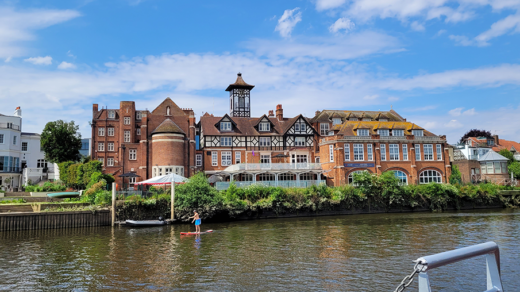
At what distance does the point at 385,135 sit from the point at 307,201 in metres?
18.2

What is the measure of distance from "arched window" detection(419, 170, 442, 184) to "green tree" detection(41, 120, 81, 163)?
49.5m

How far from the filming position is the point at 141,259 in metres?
18.5

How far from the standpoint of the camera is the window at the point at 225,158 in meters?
51.6

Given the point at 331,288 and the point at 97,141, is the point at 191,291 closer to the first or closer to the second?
the point at 331,288

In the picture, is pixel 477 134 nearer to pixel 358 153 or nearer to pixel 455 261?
pixel 358 153

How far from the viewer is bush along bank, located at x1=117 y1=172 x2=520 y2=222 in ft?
110

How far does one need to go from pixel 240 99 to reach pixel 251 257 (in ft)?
156

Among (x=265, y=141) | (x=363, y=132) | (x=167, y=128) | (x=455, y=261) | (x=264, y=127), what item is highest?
(x=264, y=127)

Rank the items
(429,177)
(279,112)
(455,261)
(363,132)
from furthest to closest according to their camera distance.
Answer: (279,112) → (429,177) → (363,132) → (455,261)

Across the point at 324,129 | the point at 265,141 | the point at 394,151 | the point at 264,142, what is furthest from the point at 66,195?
the point at 394,151

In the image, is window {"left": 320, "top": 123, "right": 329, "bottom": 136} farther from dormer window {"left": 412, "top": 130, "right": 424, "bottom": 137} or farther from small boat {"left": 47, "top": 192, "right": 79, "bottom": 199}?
small boat {"left": 47, "top": 192, "right": 79, "bottom": 199}

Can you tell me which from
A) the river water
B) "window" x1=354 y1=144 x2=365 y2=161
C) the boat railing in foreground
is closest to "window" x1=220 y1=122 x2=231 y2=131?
"window" x1=354 y1=144 x2=365 y2=161

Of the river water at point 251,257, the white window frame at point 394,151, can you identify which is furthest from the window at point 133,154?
the white window frame at point 394,151

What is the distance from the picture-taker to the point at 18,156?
5388cm
